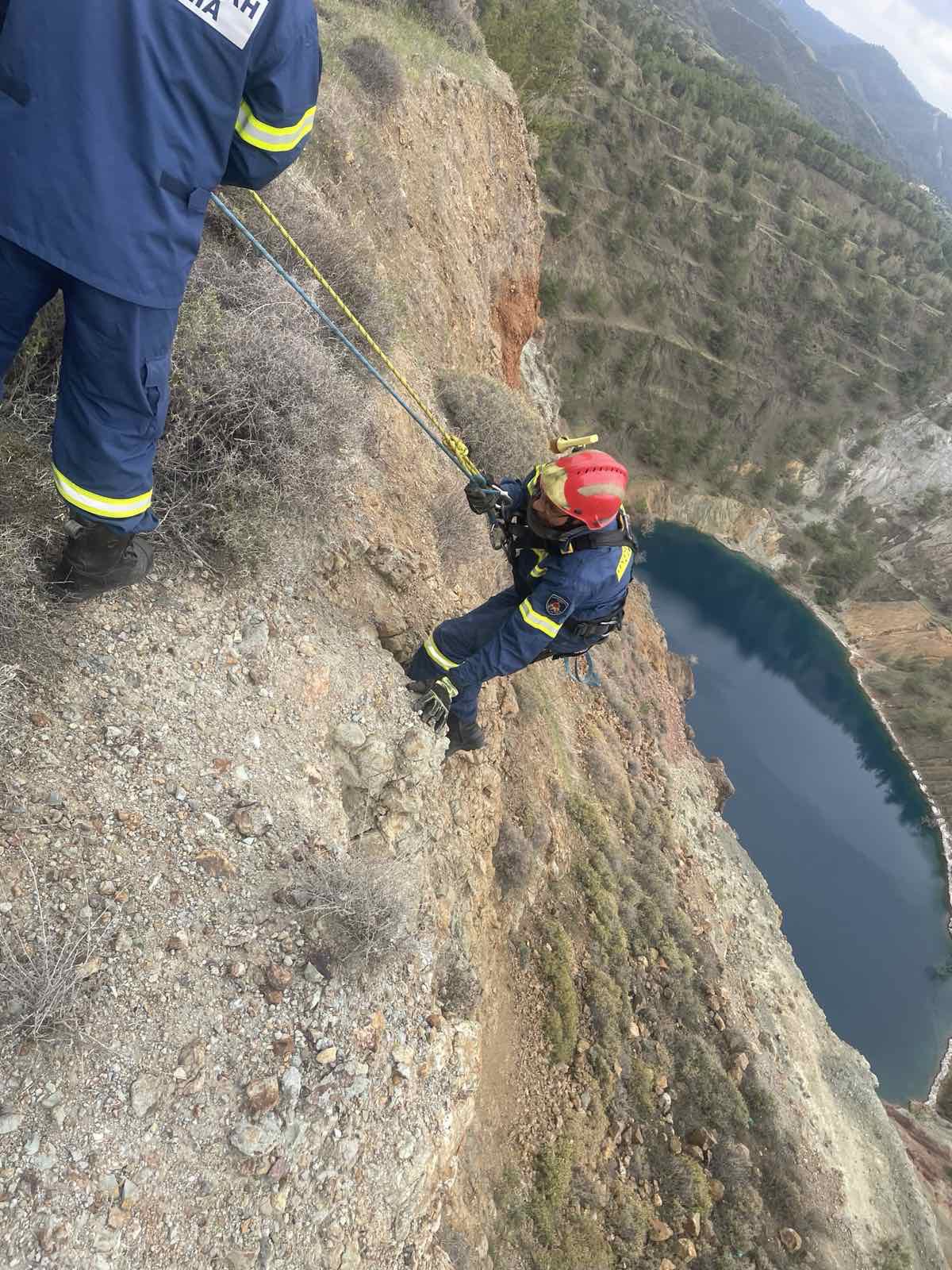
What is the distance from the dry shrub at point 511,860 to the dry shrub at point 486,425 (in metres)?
5.15

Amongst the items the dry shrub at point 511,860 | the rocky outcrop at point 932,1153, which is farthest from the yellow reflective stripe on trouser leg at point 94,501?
the rocky outcrop at point 932,1153

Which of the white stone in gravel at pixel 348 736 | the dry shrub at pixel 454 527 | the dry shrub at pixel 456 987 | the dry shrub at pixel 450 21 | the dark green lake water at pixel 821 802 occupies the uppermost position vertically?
the dry shrub at pixel 450 21

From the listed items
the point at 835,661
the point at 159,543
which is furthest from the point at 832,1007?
the point at 159,543

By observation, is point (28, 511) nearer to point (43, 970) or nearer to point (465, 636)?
point (43, 970)

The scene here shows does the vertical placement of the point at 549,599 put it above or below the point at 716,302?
above

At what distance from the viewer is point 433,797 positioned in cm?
504

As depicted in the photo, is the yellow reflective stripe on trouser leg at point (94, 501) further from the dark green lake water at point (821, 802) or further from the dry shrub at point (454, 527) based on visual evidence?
the dark green lake water at point (821, 802)

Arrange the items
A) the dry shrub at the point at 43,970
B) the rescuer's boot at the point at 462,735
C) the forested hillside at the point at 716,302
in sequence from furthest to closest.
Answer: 1. the forested hillside at the point at 716,302
2. the rescuer's boot at the point at 462,735
3. the dry shrub at the point at 43,970

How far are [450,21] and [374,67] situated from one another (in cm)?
755

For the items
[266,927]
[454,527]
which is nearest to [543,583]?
[266,927]

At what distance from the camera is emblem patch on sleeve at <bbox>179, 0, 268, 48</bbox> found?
1846 mm

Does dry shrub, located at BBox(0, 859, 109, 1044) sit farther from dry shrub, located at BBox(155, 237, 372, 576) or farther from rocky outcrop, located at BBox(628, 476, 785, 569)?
rocky outcrop, located at BBox(628, 476, 785, 569)

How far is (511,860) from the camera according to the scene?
22.0ft

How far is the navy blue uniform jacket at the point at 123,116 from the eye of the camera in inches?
70.8
